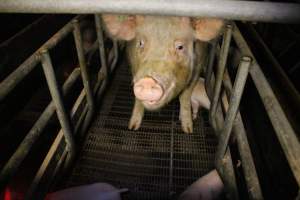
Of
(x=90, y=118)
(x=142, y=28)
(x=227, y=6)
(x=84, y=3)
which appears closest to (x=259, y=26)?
(x=142, y=28)

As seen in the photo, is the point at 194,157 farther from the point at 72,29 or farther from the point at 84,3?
the point at 84,3

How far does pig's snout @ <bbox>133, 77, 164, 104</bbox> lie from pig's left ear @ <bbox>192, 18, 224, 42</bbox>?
26.3 inches

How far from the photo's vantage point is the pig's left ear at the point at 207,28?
2287 millimetres

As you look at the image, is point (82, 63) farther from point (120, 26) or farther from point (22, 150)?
point (22, 150)

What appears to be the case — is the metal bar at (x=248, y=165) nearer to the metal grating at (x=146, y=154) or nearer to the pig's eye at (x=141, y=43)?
the metal grating at (x=146, y=154)

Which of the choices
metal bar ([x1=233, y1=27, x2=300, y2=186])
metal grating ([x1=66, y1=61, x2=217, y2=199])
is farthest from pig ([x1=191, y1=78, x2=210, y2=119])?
metal bar ([x1=233, y1=27, x2=300, y2=186])

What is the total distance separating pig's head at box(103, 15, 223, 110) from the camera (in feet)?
7.35

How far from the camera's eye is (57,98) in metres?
1.99

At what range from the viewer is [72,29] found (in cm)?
220

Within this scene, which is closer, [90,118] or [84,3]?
[84,3]

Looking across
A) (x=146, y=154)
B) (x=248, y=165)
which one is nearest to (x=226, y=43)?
(x=248, y=165)

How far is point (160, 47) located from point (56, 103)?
99 centimetres

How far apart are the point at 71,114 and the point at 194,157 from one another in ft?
4.05

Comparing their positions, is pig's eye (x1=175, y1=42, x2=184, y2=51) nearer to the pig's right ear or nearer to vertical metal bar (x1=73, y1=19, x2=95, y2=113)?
the pig's right ear
